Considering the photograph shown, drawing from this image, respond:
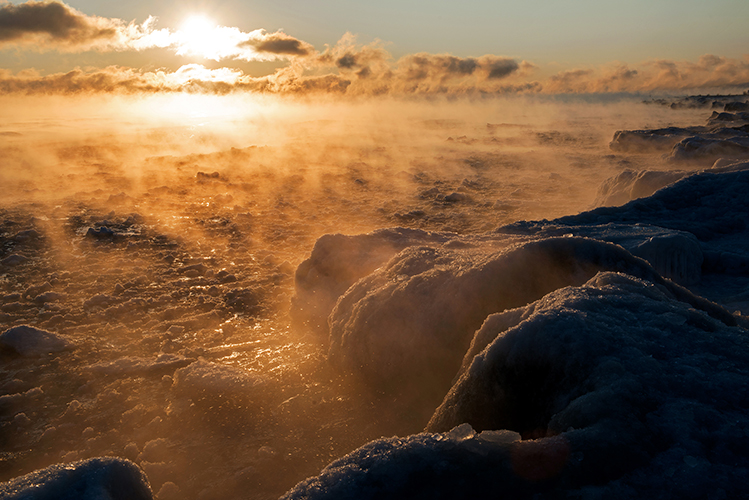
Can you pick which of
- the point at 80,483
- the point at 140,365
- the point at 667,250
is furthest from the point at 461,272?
the point at 140,365

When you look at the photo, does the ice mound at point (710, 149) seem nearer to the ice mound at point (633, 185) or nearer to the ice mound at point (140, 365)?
the ice mound at point (633, 185)

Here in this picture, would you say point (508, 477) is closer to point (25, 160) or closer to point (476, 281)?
point (476, 281)

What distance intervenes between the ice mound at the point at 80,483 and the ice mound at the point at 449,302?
2.02 m

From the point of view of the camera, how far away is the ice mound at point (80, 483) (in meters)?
1.74

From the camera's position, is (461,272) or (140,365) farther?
(140,365)

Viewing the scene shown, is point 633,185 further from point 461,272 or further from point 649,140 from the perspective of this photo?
point 649,140

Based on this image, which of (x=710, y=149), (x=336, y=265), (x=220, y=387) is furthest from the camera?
(x=710, y=149)

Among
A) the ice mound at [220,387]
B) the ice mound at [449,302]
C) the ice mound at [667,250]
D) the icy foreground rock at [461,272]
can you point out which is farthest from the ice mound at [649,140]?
the ice mound at [220,387]

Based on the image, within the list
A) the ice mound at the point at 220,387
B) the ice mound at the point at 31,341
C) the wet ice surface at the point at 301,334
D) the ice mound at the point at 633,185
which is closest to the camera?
the wet ice surface at the point at 301,334

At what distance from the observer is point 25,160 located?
16.6 meters

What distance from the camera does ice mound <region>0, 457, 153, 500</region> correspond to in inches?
68.3

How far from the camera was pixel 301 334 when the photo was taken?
4863 mm

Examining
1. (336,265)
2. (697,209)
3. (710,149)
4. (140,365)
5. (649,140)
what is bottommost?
(140,365)

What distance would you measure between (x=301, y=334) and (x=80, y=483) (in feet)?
10.1
